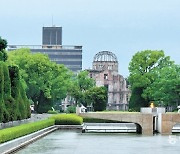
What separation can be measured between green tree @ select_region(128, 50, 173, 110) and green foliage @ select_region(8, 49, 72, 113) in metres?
11.5

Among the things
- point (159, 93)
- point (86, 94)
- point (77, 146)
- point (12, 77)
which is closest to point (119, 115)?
point (12, 77)

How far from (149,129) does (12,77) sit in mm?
11887

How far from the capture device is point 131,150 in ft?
95.0

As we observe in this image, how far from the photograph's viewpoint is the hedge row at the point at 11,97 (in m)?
38.2

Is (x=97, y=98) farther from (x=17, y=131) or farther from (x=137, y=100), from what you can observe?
(x=17, y=131)

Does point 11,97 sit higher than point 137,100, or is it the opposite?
point 137,100

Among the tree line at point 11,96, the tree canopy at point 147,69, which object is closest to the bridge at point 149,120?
the tree line at point 11,96

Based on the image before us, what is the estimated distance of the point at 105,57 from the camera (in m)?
135

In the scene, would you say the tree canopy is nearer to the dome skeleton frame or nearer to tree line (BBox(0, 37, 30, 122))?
tree line (BBox(0, 37, 30, 122))

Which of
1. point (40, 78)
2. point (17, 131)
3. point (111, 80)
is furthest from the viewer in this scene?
point (111, 80)

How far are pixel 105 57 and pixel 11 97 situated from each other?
92.8 metres

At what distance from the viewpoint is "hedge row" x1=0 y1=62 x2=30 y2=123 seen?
38.2m

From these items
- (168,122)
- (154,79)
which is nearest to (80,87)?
(154,79)

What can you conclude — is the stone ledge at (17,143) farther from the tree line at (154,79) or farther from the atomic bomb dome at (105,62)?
the atomic bomb dome at (105,62)
